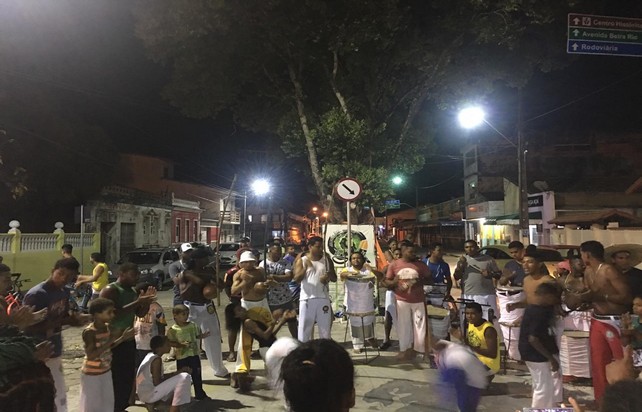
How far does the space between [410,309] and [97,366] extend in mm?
4437

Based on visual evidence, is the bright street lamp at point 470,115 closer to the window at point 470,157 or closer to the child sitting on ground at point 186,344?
the child sitting on ground at point 186,344

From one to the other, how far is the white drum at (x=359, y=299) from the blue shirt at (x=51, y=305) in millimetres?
4214

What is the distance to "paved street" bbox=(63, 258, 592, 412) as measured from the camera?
528cm

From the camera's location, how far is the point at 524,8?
11.6 meters

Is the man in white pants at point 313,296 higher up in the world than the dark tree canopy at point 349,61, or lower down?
lower down

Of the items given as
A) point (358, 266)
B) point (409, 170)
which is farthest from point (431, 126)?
point (358, 266)

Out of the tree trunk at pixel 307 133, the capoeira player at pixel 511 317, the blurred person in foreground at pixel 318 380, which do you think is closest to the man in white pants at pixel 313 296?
the capoeira player at pixel 511 317

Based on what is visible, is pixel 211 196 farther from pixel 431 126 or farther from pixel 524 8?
pixel 524 8

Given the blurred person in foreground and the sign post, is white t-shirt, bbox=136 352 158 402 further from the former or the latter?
the sign post

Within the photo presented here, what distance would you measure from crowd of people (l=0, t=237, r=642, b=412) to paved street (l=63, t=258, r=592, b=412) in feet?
0.71

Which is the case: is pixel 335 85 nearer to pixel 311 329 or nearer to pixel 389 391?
pixel 311 329

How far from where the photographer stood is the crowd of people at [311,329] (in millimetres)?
1993

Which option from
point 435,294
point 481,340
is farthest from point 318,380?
point 435,294

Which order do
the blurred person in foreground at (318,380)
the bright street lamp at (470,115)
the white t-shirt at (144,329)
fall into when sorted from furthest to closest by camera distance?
the bright street lamp at (470,115) → the white t-shirt at (144,329) → the blurred person in foreground at (318,380)
